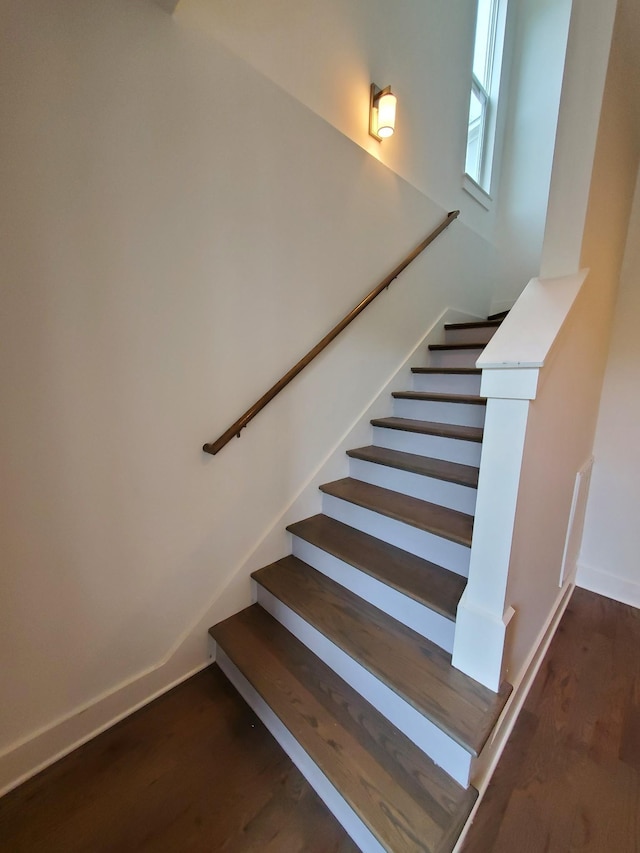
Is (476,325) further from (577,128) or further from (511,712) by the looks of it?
(511,712)

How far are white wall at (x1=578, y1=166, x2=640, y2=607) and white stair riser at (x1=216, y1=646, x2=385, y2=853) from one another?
1951mm

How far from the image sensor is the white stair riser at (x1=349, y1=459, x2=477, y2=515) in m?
1.43

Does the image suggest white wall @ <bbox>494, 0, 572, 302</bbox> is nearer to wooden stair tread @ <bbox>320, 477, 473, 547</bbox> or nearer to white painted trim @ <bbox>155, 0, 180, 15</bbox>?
wooden stair tread @ <bbox>320, 477, 473, 547</bbox>

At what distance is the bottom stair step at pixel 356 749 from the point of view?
32.5 inches

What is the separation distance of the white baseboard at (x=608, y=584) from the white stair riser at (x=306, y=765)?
1938 mm

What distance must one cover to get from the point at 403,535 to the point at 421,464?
37 centimetres

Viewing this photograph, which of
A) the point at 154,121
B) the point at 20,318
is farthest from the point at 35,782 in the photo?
the point at 154,121

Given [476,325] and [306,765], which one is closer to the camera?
[306,765]

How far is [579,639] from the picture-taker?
1.65 m

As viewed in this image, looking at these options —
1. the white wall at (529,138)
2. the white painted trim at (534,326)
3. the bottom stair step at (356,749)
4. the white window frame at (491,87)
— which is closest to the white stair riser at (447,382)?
the white painted trim at (534,326)

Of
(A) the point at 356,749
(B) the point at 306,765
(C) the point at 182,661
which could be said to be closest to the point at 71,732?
(C) the point at 182,661

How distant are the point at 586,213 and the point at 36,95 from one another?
1691 mm

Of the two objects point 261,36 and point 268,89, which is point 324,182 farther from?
point 261,36

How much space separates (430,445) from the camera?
5.77 ft
